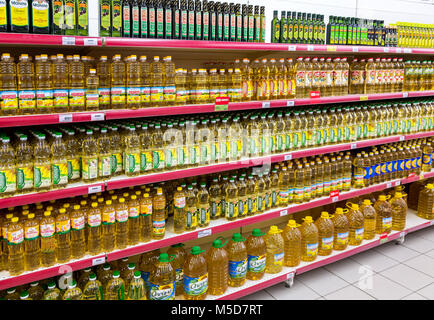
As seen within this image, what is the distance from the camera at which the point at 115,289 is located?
98.7 inches

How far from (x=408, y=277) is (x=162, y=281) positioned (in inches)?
90.0

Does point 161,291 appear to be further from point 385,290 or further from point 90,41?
point 385,290

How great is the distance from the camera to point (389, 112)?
389 cm

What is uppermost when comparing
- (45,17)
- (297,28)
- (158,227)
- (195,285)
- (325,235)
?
(297,28)

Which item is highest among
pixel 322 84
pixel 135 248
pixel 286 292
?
pixel 322 84

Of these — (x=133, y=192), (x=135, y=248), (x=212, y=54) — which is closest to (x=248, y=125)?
(x=212, y=54)

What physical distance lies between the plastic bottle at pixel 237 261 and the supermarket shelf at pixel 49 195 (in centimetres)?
115

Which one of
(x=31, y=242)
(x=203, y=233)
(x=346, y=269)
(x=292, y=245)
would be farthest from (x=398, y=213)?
(x=31, y=242)

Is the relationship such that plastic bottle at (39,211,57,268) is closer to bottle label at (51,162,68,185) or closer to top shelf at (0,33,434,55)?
bottle label at (51,162,68,185)

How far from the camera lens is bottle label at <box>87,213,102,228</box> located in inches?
94.0

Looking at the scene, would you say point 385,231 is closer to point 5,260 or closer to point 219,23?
point 219,23

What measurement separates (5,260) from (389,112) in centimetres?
364

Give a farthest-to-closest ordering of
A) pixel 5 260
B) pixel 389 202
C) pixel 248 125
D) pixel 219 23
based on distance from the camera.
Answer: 1. pixel 389 202
2. pixel 248 125
3. pixel 219 23
4. pixel 5 260

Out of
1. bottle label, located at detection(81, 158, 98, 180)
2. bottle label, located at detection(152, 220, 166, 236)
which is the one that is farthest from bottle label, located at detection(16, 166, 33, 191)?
bottle label, located at detection(152, 220, 166, 236)
